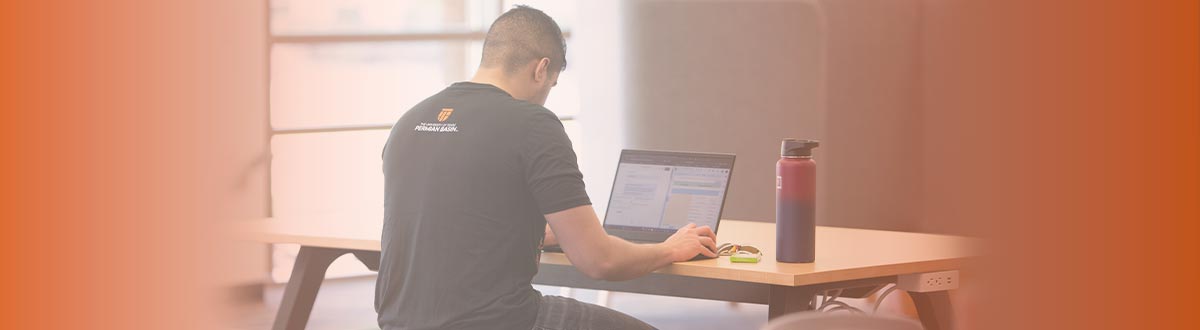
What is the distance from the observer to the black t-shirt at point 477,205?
2.11m

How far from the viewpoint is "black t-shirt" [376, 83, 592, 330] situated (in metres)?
2.11

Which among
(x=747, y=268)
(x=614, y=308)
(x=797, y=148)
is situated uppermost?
(x=797, y=148)

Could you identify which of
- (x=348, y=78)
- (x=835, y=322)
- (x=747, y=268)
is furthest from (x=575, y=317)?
(x=348, y=78)

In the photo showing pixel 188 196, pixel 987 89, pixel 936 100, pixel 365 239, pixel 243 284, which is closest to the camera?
pixel 987 89

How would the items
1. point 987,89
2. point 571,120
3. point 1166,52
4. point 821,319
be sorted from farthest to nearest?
1. point 571,120
2. point 821,319
3. point 987,89
4. point 1166,52

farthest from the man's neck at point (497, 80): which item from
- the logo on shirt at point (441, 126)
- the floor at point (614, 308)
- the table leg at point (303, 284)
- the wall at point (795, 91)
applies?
the wall at point (795, 91)

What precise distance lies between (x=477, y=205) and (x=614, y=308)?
3.26 meters

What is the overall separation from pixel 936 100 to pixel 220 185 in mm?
675

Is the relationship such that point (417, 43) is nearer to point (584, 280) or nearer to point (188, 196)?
point (584, 280)

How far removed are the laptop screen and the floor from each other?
2.21 meters

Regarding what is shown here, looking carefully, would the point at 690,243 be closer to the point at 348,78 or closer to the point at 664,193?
the point at 664,193

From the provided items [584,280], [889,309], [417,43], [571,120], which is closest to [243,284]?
[417,43]

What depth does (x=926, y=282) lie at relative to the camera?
2350 mm

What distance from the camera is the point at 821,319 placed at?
1.14m
